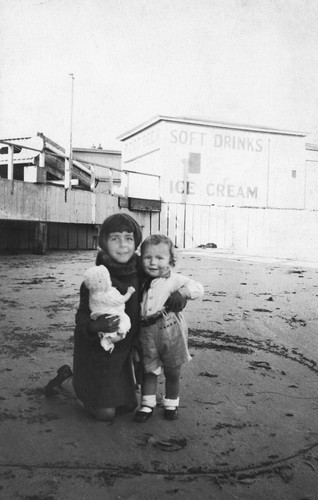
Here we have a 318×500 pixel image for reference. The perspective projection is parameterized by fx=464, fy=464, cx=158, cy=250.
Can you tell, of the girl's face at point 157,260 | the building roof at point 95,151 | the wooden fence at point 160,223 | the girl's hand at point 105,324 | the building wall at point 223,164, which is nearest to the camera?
the girl's hand at point 105,324

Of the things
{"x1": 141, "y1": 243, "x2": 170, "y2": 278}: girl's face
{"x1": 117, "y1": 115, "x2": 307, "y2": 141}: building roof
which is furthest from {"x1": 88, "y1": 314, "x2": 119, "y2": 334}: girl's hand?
{"x1": 117, "y1": 115, "x2": 307, "y2": 141}: building roof

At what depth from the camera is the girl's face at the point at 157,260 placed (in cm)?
234

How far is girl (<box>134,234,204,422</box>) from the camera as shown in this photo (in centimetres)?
229

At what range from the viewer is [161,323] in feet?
7.57

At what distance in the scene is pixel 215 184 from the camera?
17.4 m

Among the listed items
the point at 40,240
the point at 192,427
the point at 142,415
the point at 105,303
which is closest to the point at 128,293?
the point at 105,303

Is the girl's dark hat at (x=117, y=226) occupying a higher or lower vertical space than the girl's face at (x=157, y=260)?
higher

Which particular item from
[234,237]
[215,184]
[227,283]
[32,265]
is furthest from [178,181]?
[227,283]

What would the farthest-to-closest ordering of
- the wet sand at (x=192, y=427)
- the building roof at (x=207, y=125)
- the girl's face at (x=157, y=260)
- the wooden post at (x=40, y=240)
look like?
the building roof at (x=207, y=125), the wooden post at (x=40, y=240), the girl's face at (x=157, y=260), the wet sand at (x=192, y=427)

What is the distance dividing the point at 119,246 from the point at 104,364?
1.87ft

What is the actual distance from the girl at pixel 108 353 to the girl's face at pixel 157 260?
0.06 m

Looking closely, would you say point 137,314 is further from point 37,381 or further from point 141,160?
point 141,160

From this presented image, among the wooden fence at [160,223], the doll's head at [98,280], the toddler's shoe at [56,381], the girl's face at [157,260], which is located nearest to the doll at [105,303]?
the doll's head at [98,280]

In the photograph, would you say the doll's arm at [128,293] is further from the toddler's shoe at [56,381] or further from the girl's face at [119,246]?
the toddler's shoe at [56,381]
